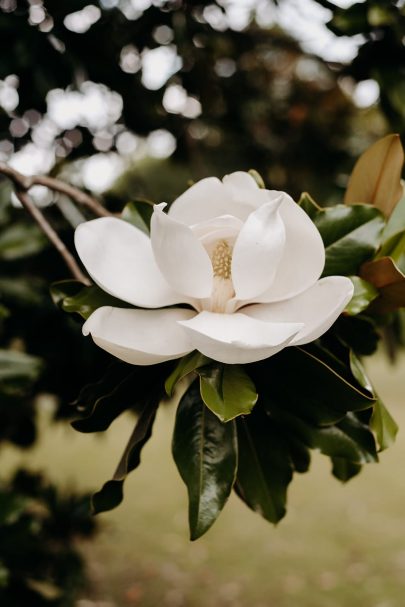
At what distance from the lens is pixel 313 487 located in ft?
17.3

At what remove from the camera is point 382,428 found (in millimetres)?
749

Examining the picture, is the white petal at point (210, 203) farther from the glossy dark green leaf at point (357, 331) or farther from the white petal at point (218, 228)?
the glossy dark green leaf at point (357, 331)

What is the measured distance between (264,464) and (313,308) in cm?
23

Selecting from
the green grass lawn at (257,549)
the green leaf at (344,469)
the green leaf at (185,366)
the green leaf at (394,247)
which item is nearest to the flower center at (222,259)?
the green leaf at (185,366)

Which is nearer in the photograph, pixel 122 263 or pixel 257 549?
pixel 122 263

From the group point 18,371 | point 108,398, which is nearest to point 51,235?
point 108,398

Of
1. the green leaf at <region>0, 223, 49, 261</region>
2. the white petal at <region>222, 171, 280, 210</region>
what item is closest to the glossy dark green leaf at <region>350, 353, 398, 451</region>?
the white petal at <region>222, 171, 280, 210</region>

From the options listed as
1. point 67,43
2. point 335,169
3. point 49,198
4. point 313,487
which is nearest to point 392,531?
point 313,487

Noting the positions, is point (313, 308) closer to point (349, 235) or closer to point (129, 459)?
point (349, 235)

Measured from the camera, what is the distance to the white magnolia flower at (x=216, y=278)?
650 mm

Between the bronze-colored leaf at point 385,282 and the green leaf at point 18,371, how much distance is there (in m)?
0.96

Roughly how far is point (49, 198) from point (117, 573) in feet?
9.24

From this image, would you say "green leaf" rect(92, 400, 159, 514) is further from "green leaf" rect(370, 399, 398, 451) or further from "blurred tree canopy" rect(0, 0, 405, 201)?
"blurred tree canopy" rect(0, 0, 405, 201)

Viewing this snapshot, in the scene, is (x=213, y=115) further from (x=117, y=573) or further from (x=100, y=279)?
(x=117, y=573)
